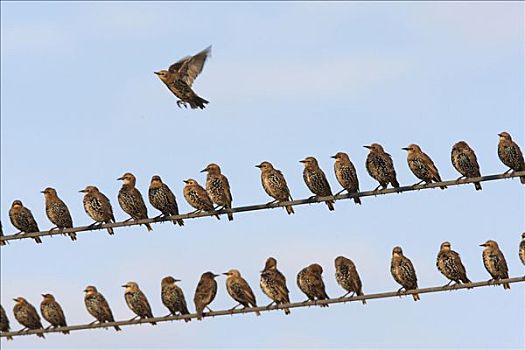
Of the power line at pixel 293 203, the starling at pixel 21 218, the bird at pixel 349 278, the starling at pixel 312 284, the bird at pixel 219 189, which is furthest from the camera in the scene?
the starling at pixel 21 218

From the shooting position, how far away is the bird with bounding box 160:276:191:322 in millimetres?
22203

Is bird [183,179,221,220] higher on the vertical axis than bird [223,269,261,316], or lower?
higher

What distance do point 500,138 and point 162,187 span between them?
14.1 feet

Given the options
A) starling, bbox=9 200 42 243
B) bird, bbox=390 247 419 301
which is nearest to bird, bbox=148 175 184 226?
starling, bbox=9 200 42 243

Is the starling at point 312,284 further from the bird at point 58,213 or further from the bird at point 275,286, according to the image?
the bird at point 58,213

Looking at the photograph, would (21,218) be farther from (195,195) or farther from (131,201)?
(195,195)

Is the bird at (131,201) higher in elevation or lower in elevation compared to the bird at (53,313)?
higher

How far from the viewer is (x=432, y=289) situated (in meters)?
17.6

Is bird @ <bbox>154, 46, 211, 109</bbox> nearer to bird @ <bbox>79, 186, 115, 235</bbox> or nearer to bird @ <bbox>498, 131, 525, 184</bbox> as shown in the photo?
bird @ <bbox>79, 186, 115, 235</bbox>

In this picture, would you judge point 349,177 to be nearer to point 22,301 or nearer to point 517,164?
point 517,164

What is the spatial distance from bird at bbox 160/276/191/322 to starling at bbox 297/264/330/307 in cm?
178

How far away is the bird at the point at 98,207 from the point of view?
22875mm


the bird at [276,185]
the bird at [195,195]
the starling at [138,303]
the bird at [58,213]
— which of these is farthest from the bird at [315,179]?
the bird at [58,213]

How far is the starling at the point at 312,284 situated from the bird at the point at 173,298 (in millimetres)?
1778
